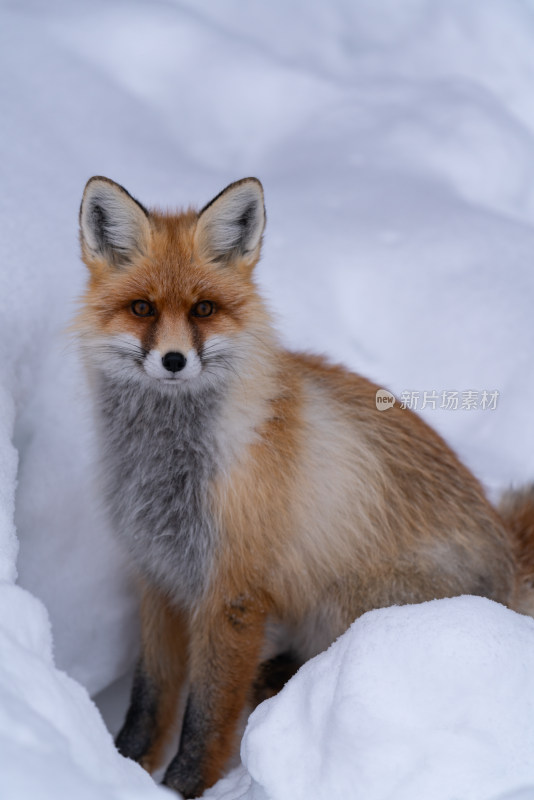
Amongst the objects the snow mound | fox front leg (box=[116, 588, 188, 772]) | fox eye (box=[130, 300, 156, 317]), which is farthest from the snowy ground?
fox eye (box=[130, 300, 156, 317])

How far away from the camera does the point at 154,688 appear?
2250 mm

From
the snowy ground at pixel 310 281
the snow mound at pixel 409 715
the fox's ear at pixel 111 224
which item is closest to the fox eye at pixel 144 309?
the fox's ear at pixel 111 224

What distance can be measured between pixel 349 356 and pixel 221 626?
1340 millimetres

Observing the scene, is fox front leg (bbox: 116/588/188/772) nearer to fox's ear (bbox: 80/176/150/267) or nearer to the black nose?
the black nose

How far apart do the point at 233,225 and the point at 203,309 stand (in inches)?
10.0

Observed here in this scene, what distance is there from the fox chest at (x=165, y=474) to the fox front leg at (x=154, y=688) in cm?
31

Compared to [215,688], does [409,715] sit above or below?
above

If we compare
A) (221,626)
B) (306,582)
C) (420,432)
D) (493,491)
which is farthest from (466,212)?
(221,626)

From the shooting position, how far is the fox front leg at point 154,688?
2.21m

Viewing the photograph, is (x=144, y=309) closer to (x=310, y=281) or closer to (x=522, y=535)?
(x=310, y=281)

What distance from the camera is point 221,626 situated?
6.44 ft

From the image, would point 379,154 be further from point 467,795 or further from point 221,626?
point 467,795

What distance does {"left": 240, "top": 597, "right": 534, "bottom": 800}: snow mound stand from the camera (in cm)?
143

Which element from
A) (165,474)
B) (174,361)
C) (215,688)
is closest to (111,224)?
(174,361)
